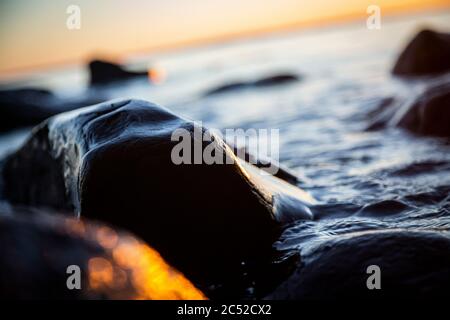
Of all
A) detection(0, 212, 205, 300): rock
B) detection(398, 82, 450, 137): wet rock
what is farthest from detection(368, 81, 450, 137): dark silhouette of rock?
detection(0, 212, 205, 300): rock

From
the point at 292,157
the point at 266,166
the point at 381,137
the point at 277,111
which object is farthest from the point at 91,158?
the point at 277,111

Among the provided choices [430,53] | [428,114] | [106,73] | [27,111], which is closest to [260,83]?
[430,53]

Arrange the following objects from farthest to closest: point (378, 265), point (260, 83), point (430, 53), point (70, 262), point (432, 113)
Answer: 1. point (260, 83)
2. point (430, 53)
3. point (432, 113)
4. point (378, 265)
5. point (70, 262)

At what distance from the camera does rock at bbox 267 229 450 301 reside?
6.20 ft

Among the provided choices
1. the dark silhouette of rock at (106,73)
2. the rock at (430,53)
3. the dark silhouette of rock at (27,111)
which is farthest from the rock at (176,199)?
the dark silhouette of rock at (106,73)

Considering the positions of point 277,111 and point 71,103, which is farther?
point 71,103

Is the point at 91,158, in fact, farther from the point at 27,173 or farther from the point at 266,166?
the point at 27,173

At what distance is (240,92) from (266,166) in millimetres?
11006

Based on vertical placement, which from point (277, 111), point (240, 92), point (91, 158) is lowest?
point (91, 158)

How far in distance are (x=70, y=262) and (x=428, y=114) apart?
5247 millimetres

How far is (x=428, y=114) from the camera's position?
5434mm

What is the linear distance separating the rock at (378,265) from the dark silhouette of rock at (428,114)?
3459 millimetres

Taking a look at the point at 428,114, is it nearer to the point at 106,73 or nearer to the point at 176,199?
the point at 176,199

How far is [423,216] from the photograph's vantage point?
2.85 metres
